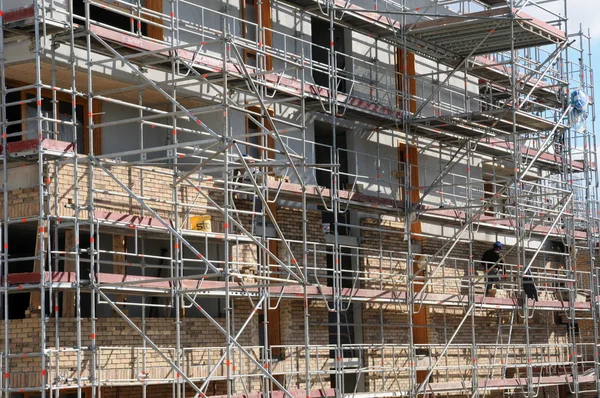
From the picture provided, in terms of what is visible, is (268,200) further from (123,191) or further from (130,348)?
(130,348)

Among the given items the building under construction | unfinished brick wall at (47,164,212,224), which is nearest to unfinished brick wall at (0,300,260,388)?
the building under construction

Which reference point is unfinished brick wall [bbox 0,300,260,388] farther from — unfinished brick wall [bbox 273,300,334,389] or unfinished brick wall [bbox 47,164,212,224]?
unfinished brick wall [bbox 47,164,212,224]

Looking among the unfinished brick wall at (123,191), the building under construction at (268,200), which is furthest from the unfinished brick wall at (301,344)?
the unfinished brick wall at (123,191)

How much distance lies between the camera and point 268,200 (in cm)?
2156

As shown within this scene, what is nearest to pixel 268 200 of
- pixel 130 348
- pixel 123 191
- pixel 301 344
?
pixel 301 344

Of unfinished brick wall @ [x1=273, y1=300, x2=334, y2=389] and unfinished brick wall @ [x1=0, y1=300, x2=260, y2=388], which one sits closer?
unfinished brick wall @ [x1=0, y1=300, x2=260, y2=388]

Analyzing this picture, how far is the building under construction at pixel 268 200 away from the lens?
17547mm

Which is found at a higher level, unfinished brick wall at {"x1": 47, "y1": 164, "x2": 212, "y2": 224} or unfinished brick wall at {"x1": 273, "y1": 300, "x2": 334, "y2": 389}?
unfinished brick wall at {"x1": 47, "y1": 164, "x2": 212, "y2": 224}

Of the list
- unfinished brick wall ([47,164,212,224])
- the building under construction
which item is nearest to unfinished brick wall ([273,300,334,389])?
the building under construction

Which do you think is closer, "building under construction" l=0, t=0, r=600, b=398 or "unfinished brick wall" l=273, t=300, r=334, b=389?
"building under construction" l=0, t=0, r=600, b=398

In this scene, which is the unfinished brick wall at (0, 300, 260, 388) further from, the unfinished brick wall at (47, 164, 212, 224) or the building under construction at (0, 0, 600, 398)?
the unfinished brick wall at (47, 164, 212, 224)

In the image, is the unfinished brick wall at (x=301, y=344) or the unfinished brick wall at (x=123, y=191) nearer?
the unfinished brick wall at (x=123, y=191)

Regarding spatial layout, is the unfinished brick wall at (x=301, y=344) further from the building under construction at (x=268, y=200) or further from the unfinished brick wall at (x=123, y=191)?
the unfinished brick wall at (x=123, y=191)

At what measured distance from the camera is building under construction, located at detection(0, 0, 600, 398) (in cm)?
1755
